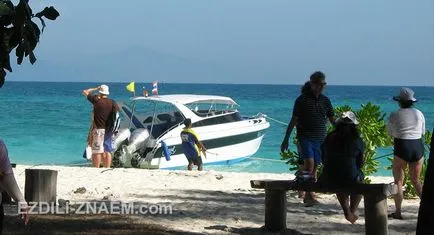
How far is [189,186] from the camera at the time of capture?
1159 centimetres

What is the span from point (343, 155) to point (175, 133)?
12.7 meters

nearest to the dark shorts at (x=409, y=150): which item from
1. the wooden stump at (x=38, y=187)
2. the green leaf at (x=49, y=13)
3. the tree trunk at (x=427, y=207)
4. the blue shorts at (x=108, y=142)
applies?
the tree trunk at (x=427, y=207)

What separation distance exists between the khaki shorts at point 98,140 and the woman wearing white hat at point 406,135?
622 cm

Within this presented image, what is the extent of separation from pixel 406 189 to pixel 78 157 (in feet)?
65.6

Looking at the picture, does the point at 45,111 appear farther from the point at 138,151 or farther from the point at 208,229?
the point at 208,229

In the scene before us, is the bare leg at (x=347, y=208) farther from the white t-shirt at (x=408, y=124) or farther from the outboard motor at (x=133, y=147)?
the outboard motor at (x=133, y=147)

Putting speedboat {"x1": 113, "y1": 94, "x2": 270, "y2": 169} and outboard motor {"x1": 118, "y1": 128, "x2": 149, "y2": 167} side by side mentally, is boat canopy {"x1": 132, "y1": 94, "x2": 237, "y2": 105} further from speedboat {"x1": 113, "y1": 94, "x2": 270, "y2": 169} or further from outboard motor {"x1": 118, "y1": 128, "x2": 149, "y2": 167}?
outboard motor {"x1": 118, "y1": 128, "x2": 149, "y2": 167}

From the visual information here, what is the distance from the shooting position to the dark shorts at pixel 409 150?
322 inches

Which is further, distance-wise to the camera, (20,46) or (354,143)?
(354,143)

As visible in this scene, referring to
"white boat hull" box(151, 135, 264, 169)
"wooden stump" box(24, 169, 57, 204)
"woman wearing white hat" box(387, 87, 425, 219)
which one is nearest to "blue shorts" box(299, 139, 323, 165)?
"woman wearing white hat" box(387, 87, 425, 219)

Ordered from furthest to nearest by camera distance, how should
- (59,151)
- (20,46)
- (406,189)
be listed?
(59,151) < (406,189) < (20,46)

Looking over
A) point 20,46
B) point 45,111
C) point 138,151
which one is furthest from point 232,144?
point 45,111

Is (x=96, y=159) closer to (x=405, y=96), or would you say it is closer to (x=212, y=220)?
(x=212, y=220)

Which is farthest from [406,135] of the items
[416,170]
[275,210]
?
[275,210]
